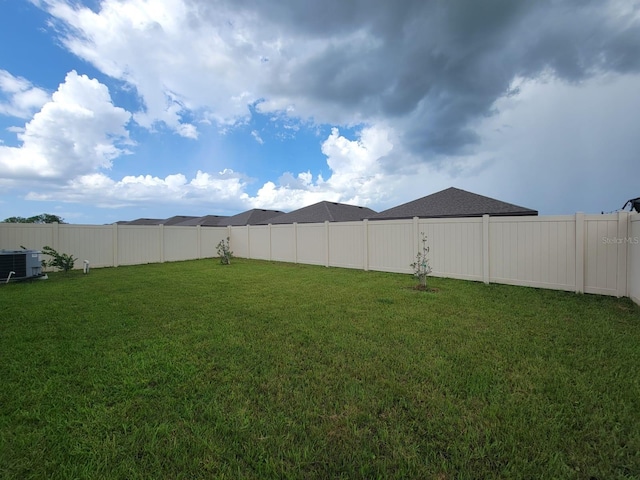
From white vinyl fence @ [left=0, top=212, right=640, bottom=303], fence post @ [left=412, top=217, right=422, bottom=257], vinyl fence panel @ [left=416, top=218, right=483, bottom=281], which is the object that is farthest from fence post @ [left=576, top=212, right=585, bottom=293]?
fence post @ [left=412, top=217, right=422, bottom=257]

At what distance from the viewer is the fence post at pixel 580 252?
19.7 ft

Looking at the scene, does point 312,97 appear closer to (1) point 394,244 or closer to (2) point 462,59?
(2) point 462,59

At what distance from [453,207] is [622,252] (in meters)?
6.72

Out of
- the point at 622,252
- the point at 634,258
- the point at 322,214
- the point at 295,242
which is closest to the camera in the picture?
the point at 634,258

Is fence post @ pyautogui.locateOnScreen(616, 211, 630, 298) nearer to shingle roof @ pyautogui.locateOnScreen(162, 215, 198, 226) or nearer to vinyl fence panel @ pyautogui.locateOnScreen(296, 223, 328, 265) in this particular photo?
vinyl fence panel @ pyautogui.locateOnScreen(296, 223, 328, 265)

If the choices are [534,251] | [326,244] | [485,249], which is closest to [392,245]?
[485,249]

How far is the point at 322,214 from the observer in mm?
16297

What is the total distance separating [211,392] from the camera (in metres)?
2.43

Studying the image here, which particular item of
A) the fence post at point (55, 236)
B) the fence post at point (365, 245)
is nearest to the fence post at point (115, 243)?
the fence post at point (55, 236)

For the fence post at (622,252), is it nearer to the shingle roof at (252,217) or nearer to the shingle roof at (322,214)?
the shingle roof at (322,214)

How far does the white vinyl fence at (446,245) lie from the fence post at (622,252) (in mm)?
14

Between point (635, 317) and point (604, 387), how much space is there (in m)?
3.19

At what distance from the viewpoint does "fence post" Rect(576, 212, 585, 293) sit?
19.7 feet

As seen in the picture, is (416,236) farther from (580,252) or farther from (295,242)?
(295,242)
